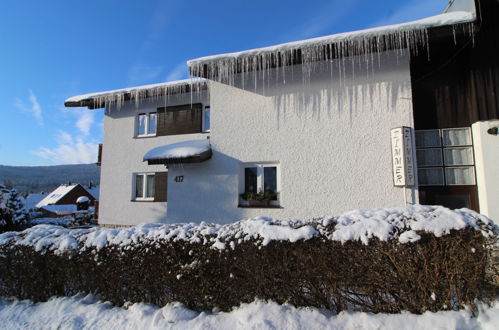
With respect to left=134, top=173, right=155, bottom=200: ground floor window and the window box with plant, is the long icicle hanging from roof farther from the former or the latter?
left=134, top=173, right=155, bottom=200: ground floor window

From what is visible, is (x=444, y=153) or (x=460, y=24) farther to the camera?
(x=444, y=153)

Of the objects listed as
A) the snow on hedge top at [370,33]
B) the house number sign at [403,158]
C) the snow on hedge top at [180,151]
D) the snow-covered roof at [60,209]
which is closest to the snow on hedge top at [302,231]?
the house number sign at [403,158]

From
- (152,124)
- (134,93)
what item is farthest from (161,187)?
(134,93)

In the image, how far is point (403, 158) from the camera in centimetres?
594

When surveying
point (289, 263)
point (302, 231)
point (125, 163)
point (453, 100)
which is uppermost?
point (453, 100)

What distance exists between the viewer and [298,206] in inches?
265

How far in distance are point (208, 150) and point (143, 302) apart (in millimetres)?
4688

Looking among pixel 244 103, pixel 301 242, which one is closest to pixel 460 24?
pixel 244 103

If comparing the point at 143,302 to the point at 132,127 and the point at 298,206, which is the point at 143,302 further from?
the point at 132,127

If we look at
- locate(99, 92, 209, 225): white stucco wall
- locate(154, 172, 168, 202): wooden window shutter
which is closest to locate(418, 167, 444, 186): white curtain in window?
locate(99, 92, 209, 225): white stucco wall

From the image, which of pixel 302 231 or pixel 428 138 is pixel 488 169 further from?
pixel 302 231

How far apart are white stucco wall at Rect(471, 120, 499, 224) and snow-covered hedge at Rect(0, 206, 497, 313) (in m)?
3.92

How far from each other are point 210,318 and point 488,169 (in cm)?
679

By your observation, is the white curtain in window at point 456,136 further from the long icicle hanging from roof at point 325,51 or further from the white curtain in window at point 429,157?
the long icicle hanging from roof at point 325,51
